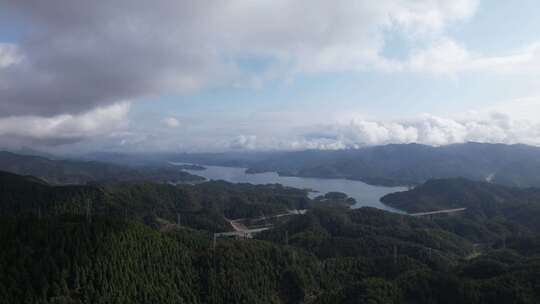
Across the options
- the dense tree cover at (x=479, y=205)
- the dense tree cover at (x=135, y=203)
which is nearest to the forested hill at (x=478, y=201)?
the dense tree cover at (x=479, y=205)

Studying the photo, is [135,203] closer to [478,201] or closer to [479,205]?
[479,205]

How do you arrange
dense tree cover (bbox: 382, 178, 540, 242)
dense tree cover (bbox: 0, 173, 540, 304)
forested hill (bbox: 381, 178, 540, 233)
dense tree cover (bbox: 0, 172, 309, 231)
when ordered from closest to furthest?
dense tree cover (bbox: 0, 173, 540, 304) < dense tree cover (bbox: 0, 172, 309, 231) < dense tree cover (bbox: 382, 178, 540, 242) < forested hill (bbox: 381, 178, 540, 233)

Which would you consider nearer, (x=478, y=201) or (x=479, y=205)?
(x=479, y=205)

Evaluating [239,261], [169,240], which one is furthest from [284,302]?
[169,240]

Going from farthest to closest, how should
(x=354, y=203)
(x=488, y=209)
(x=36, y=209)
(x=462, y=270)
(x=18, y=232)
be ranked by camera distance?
(x=354, y=203) < (x=488, y=209) < (x=36, y=209) < (x=462, y=270) < (x=18, y=232)

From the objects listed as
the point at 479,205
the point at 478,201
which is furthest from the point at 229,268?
the point at 478,201

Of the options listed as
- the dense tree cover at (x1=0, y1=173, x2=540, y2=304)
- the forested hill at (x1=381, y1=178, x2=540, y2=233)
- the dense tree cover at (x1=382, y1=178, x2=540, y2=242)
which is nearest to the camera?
the dense tree cover at (x1=0, y1=173, x2=540, y2=304)

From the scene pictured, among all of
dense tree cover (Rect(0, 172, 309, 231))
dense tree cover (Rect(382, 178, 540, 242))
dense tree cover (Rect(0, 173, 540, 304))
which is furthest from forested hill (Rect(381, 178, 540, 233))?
dense tree cover (Rect(0, 172, 309, 231))

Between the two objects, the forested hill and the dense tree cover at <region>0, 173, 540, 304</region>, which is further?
the forested hill

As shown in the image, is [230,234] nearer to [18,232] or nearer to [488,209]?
[18,232]

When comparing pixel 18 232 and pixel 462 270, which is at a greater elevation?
pixel 18 232

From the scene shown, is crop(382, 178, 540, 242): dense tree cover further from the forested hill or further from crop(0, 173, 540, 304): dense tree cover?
crop(0, 173, 540, 304): dense tree cover
